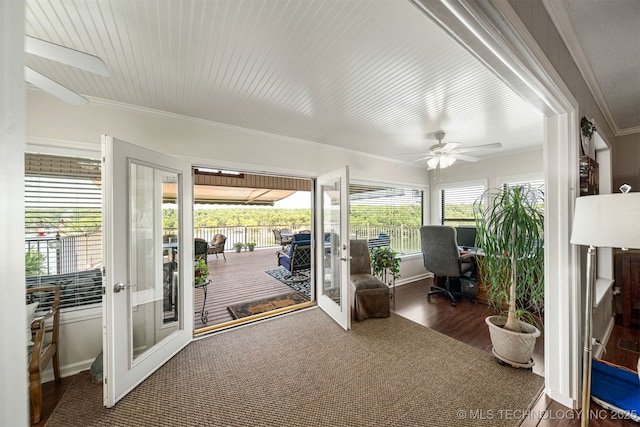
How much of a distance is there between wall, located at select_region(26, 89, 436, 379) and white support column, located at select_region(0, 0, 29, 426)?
8.58ft

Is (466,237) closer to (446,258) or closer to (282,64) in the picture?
(446,258)

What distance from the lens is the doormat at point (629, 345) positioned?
2.32 meters

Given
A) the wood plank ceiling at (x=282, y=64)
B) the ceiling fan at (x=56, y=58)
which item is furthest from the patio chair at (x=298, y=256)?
the ceiling fan at (x=56, y=58)

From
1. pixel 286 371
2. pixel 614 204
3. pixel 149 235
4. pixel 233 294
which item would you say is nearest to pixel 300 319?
pixel 286 371

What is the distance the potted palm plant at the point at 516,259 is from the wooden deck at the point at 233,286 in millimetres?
3086

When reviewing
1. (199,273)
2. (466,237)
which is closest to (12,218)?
(199,273)

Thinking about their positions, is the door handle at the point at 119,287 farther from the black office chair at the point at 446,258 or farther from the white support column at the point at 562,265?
the black office chair at the point at 446,258

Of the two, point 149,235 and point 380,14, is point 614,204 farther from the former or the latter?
point 149,235

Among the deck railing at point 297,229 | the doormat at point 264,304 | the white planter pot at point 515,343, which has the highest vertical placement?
the deck railing at point 297,229

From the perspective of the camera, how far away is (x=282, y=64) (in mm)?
1774

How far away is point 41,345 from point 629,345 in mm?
5157

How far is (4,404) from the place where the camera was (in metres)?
0.27

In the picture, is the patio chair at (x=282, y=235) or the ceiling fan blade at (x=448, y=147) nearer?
the ceiling fan blade at (x=448, y=147)

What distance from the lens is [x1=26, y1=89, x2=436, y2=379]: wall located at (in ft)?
6.82
